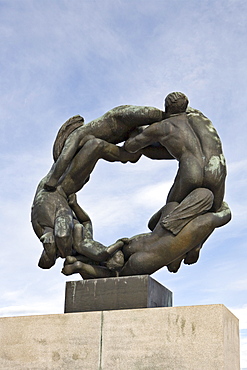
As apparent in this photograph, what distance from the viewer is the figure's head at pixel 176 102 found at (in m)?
5.89

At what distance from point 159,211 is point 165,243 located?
2.07 ft

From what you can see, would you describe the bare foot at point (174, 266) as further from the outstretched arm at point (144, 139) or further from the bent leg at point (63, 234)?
the outstretched arm at point (144, 139)

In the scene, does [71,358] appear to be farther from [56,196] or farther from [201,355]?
[56,196]

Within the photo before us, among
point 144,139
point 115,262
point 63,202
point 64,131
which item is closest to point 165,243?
point 115,262

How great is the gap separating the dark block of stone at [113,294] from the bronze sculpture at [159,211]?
0.70ft

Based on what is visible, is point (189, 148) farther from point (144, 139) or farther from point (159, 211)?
point (159, 211)

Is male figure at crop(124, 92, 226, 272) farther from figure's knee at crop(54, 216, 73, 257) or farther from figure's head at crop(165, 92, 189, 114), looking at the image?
figure's knee at crop(54, 216, 73, 257)

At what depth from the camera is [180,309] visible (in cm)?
481

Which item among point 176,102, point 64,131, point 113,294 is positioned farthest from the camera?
point 64,131

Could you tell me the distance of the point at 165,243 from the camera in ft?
18.1

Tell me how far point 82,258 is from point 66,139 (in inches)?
59.8

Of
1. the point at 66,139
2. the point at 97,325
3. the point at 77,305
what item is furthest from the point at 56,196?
the point at 97,325

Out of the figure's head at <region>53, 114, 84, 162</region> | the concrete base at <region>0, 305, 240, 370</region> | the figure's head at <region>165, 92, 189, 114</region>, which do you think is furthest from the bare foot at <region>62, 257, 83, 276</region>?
the figure's head at <region>165, 92, 189, 114</region>

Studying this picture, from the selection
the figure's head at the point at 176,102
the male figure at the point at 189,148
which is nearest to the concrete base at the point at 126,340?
the male figure at the point at 189,148
